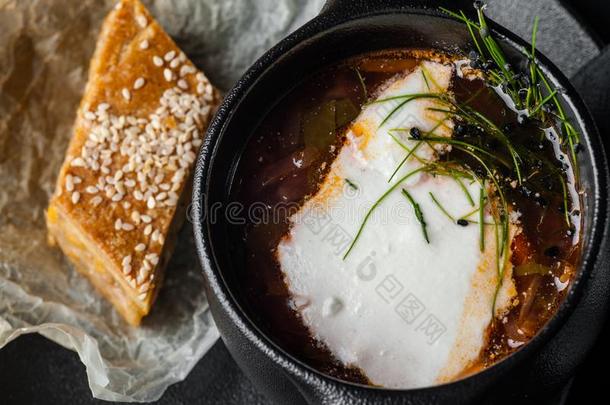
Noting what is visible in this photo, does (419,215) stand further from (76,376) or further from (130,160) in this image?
(76,376)

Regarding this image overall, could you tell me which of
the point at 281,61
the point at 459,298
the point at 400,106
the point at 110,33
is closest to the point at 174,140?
the point at 110,33

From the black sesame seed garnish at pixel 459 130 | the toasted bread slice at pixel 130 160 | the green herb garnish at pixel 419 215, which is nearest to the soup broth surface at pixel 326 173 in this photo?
the black sesame seed garnish at pixel 459 130

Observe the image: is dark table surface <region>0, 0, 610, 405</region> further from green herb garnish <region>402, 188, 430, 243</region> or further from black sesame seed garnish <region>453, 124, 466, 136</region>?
green herb garnish <region>402, 188, 430, 243</region>

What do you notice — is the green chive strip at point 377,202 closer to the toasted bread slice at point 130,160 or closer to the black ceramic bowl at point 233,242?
the black ceramic bowl at point 233,242

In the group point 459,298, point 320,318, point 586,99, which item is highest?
point 320,318

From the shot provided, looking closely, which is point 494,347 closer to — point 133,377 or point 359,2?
point 359,2

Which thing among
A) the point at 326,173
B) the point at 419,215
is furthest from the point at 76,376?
the point at 419,215

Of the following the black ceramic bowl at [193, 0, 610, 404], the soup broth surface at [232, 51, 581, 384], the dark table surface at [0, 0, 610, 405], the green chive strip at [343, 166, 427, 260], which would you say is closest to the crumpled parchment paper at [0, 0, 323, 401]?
the dark table surface at [0, 0, 610, 405]
